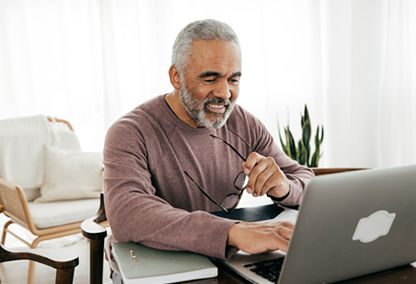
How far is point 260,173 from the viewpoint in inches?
49.3

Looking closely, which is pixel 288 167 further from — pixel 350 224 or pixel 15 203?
pixel 15 203

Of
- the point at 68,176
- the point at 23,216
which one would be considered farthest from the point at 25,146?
the point at 23,216

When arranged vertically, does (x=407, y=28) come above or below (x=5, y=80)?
above

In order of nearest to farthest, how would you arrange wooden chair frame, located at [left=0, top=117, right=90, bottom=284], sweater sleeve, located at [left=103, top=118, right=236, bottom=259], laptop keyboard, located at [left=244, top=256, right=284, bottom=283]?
1. laptop keyboard, located at [left=244, top=256, right=284, bottom=283]
2. sweater sleeve, located at [left=103, top=118, right=236, bottom=259]
3. wooden chair frame, located at [left=0, top=117, right=90, bottom=284]

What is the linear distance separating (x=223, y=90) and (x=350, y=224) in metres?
0.76

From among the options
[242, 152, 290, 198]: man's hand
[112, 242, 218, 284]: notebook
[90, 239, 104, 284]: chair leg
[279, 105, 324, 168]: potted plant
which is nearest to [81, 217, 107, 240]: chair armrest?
[90, 239, 104, 284]: chair leg

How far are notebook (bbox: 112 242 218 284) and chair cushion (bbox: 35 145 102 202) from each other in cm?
211

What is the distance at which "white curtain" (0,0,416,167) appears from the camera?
3672 mm

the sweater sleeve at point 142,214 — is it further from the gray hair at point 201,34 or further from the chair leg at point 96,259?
the gray hair at point 201,34

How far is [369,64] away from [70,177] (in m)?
2.95

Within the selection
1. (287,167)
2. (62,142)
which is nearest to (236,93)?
(287,167)

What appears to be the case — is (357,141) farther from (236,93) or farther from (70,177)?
(236,93)

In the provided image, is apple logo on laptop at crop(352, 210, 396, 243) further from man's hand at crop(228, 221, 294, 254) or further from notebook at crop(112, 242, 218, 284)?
notebook at crop(112, 242, 218, 284)

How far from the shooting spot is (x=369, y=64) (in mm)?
4266
